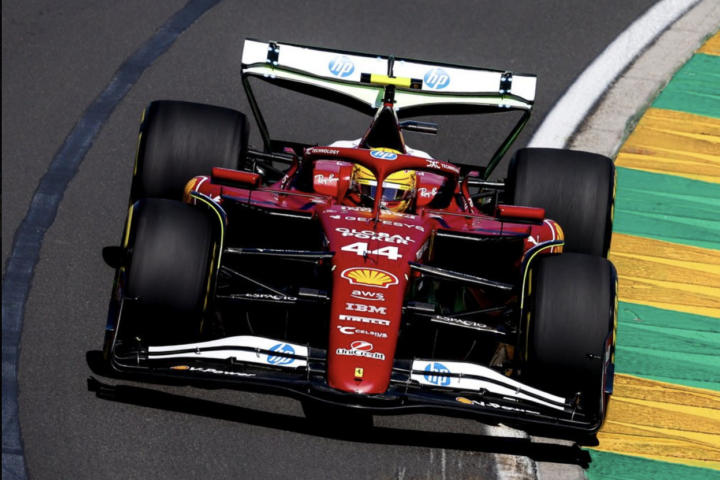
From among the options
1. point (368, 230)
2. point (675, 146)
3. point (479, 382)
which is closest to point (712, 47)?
point (675, 146)

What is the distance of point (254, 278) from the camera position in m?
6.46

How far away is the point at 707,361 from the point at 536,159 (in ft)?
5.69

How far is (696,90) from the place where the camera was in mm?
10586

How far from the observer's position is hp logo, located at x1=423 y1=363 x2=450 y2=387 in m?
5.82

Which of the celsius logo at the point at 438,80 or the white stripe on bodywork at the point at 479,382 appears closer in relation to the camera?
the white stripe on bodywork at the point at 479,382

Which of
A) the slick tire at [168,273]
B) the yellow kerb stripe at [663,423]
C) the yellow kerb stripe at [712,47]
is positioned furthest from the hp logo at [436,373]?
the yellow kerb stripe at [712,47]

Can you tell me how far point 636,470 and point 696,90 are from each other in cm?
506

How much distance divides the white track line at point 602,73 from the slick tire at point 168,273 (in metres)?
4.34

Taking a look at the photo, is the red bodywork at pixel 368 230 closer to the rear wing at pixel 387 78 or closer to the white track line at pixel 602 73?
the rear wing at pixel 387 78

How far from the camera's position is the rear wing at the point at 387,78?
796cm

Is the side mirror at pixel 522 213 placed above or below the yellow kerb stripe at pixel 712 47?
below

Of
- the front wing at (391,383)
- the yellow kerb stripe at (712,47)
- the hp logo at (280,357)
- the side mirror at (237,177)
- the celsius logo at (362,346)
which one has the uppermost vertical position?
the yellow kerb stripe at (712,47)

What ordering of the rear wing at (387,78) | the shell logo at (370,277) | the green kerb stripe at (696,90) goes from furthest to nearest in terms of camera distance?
the green kerb stripe at (696,90), the rear wing at (387,78), the shell logo at (370,277)

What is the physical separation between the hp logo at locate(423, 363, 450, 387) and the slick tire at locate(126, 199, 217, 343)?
123 centimetres
